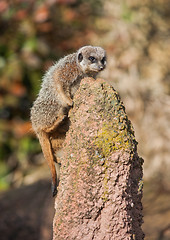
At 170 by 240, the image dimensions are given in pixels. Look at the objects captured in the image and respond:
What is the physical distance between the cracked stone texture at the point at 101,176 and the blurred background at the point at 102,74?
4332 millimetres

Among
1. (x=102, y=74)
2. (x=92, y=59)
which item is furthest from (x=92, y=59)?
(x=102, y=74)

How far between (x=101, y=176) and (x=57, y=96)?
987mm

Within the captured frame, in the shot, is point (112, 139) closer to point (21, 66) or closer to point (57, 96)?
point (57, 96)

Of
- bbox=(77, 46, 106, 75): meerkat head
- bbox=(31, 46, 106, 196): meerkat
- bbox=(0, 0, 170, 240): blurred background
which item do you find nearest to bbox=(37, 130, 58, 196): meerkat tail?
bbox=(31, 46, 106, 196): meerkat

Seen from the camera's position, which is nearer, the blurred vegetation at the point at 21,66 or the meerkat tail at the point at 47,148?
the meerkat tail at the point at 47,148

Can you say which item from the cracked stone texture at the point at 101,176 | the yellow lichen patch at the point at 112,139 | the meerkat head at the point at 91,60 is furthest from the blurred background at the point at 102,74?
the yellow lichen patch at the point at 112,139

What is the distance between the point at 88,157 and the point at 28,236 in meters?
3.33

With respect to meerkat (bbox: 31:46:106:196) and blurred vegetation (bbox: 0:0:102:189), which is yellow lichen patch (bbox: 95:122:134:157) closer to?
meerkat (bbox: 31:46:106:196)

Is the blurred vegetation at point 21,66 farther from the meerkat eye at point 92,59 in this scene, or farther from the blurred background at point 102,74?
the meerkat eye at point 92,59

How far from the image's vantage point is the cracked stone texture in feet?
8.13

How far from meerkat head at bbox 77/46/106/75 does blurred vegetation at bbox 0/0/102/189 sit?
4721 millimetres

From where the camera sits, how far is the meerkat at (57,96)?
3301mm

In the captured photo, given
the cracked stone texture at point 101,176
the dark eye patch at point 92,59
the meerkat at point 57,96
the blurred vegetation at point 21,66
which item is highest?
the blurred vegetation at point 21,66

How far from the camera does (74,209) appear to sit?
2557 mm
